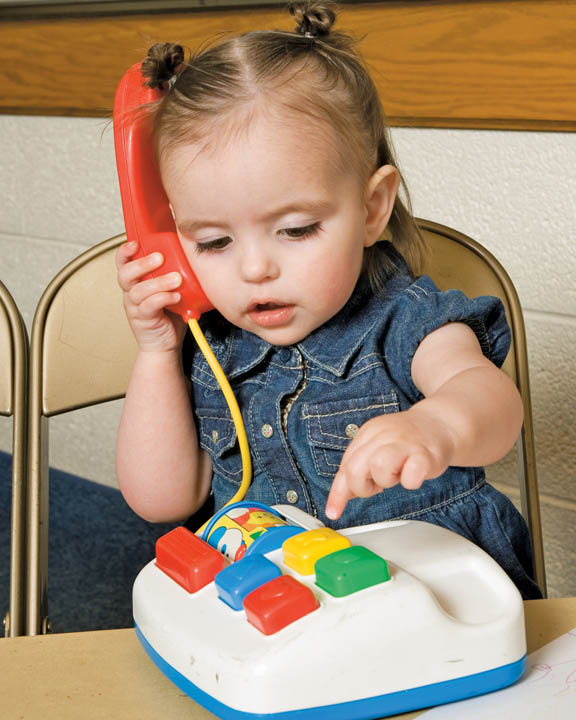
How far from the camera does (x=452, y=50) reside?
1.42 metres

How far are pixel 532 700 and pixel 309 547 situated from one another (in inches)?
6.2

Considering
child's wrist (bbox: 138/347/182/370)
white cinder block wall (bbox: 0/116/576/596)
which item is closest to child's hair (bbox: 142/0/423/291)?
child's wrist (bbox: 138/347/182/370)

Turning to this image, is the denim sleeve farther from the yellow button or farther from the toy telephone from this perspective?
the yellow button

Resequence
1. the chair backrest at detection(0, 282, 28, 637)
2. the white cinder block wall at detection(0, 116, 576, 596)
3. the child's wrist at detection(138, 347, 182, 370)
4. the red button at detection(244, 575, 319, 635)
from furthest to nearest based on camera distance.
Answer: the white cinder block wall at detection(0, 116, 576, 596) < the chair backrest at detection(0, 282, 28, 637) < the child's wrist at detection(138, 347, 182, 370) < the red button at detection(244, 575, 319, 635)

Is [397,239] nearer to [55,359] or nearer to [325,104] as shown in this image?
[325,104]

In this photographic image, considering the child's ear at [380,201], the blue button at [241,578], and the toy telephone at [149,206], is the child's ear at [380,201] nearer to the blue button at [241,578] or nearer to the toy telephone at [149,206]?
the toy telephone at [149,206]

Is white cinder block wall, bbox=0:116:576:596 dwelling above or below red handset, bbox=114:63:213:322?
below

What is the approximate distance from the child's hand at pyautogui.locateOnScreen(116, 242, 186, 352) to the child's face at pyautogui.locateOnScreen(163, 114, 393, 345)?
0.07m

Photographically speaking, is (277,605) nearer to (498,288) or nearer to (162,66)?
(162,66)

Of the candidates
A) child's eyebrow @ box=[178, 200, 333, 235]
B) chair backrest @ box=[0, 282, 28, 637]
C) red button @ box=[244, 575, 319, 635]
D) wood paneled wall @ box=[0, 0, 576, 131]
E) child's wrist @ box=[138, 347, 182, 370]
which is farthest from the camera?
wood paneled wall @ box=[0, 0, 576, 131]

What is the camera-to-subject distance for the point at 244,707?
0.52 m

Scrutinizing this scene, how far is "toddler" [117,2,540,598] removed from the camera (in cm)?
77

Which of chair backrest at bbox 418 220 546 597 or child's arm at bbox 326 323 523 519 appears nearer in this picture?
child's arm at bbox 326 323 523 519

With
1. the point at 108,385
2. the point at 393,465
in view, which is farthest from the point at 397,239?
the point at 393,465
